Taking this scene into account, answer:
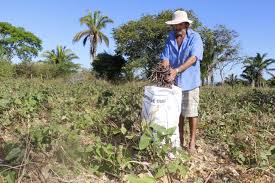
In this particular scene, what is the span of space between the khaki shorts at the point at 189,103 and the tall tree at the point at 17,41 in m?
51.7

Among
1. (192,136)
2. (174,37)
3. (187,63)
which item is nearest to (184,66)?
(187,63)

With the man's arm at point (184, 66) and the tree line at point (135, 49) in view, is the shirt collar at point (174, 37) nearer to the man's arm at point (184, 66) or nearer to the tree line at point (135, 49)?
the man's arm at point (184, 66)

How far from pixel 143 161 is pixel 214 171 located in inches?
26.6

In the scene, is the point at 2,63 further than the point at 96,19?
No

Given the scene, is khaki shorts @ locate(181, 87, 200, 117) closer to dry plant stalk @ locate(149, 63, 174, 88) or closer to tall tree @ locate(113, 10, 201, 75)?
dry plant stalk @ locate(149, 63, 174, 88)

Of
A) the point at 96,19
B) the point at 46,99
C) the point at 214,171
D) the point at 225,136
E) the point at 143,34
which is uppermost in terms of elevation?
the point at 96,19

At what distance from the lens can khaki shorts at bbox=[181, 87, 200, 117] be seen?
471 cm

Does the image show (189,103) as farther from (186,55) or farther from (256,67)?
(256,67)

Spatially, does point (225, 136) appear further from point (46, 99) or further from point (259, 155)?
point (46, 99)

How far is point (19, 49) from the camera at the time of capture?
184 feet

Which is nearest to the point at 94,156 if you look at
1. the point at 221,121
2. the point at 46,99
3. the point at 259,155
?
the point at 259,155

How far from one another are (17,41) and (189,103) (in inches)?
2128

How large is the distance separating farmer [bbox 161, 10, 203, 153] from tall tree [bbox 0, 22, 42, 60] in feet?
169

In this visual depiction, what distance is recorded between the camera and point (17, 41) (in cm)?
5612
